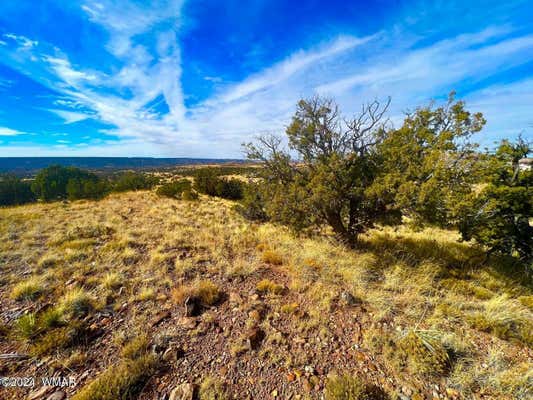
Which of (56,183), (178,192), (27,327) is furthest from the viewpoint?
(56,183)

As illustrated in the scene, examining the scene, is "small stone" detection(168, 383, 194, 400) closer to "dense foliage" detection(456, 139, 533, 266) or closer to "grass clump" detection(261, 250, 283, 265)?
Result: "grass clump" detection(261, 250, 283, 265)

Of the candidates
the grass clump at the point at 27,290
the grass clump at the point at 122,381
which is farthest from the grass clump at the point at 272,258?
the grass clump at the point at 27,290

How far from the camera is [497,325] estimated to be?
3689mm

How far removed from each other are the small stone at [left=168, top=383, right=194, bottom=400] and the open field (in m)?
0.04

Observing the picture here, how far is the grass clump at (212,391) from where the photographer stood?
96.4 inches

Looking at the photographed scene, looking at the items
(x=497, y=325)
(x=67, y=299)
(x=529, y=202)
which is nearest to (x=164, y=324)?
(x=67, y=299)

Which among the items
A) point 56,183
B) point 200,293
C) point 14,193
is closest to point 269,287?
point 200,293

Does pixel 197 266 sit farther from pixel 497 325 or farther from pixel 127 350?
pixel 497 325

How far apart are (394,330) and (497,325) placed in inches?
80.7

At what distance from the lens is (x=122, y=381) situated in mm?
2473

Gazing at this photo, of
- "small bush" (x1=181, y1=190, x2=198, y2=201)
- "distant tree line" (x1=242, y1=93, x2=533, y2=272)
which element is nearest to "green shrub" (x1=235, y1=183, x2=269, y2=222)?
"distant tree line" (x1=242, y1=93, x2=533, y2=272)

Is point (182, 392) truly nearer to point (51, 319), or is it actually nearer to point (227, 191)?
point (51, 319)

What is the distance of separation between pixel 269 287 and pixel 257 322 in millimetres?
1055

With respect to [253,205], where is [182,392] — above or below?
below
